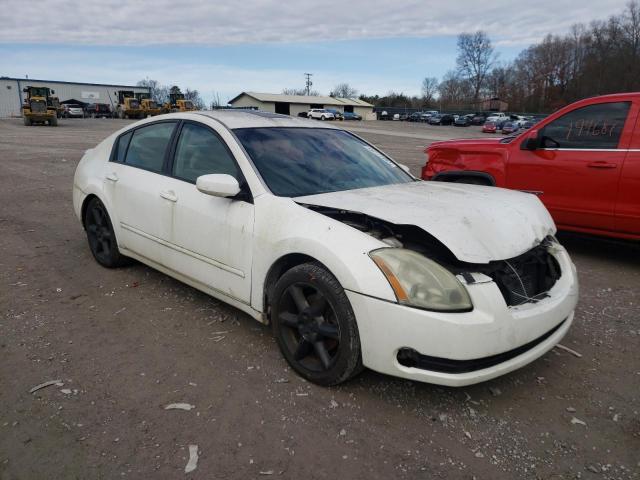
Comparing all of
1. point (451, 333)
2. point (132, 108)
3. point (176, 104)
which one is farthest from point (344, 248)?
point (132, 108)

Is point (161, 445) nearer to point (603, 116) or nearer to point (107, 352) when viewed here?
point (107, 352)

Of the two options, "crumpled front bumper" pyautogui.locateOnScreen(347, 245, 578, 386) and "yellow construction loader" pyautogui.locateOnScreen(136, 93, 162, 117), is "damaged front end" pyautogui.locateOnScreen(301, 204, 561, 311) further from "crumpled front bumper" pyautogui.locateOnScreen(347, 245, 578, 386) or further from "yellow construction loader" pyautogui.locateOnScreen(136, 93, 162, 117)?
"yellow construction loader" pyautogui.locateOnScreen(136, 93, 162, 117)

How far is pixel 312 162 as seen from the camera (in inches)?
139

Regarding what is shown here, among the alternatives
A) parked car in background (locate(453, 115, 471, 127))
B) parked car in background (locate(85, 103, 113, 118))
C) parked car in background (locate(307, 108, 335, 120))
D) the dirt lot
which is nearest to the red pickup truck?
the dirt lot

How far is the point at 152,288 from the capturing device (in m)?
4.29

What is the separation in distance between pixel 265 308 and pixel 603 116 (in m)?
4.25

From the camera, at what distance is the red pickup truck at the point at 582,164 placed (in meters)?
4.82

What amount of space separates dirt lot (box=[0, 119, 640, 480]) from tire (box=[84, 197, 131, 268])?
0.67 meters

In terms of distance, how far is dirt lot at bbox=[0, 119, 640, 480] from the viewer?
221cm

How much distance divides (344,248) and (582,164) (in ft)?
12.4

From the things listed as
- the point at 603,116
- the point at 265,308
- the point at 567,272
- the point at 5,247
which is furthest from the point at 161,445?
the point at 603,116

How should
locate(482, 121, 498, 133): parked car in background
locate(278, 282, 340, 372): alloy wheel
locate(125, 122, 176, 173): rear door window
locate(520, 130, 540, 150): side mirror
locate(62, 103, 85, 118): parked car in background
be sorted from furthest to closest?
locate(62, 103, 85, 118): parked car in background, locate(482, 121, 498, 133): parked car in background, locate(520, 130, 540, 150): side mirror, locate(125, 122, 176, 173): rear door window, locate(278, 282, 340, 372): alloy wheel

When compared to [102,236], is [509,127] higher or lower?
higher

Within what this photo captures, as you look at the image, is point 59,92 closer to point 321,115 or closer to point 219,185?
point 321,115
